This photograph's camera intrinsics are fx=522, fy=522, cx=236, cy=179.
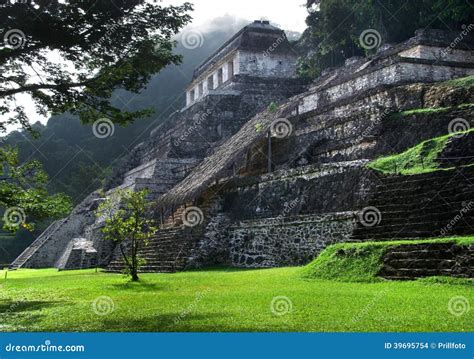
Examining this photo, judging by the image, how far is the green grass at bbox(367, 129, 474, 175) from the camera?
908cm

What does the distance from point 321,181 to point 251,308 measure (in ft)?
20.0

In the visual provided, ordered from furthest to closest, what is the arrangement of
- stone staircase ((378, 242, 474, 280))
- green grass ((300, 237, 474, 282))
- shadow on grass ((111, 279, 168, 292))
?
shadow on grass ((111, 279, 168, 292))
green grass ((300, 237, 474, 282))
stone staircase ((378, 242, 474, 280))

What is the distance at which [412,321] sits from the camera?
4.43 m

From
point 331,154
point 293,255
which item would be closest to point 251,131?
point 331,154

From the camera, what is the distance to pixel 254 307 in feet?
18.3

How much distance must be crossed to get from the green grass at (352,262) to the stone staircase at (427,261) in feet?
0.32

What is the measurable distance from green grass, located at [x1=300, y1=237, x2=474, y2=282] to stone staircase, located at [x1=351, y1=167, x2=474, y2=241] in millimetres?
512

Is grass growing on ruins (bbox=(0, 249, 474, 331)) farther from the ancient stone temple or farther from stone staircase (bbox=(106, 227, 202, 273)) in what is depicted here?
stone staircase (bbox=(106, 227, 202, 273))

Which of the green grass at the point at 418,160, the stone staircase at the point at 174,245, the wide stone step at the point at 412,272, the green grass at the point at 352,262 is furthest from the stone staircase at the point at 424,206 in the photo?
the stone staircase at the point at 174,245

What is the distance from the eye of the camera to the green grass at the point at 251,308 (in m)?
4.52

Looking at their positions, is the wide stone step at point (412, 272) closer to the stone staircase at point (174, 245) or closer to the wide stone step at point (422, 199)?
the wide stone step at point (422, 199)

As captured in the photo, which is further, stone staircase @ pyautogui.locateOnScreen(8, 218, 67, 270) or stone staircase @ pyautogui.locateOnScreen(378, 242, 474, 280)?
stone staircase @ pyautogui.locateOnScreen(8, 218, 67, 270)

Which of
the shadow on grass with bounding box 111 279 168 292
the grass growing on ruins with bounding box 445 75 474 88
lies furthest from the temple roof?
the shadow on grass with bounding box 111 279 168 292

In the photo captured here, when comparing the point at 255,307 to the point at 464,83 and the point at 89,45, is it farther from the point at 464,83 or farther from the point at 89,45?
the point at 464,83
